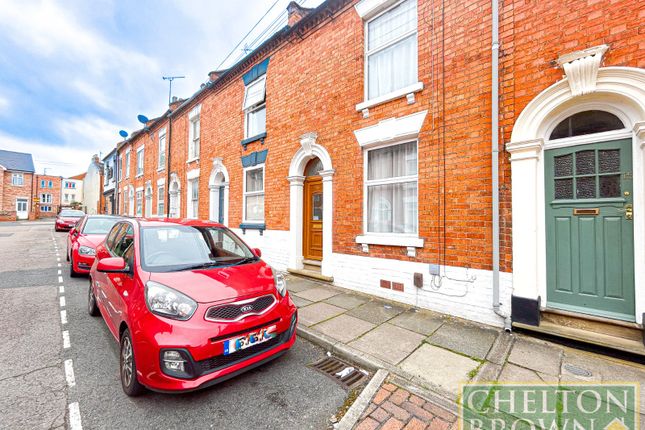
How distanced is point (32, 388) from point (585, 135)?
6587 millimetres

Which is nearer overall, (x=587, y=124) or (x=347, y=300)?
Answer: (x=587, y=124)

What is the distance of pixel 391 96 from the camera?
4973mm

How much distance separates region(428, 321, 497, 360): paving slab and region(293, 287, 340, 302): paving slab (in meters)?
2.09

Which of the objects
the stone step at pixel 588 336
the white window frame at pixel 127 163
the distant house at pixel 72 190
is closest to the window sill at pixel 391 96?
the stone step at pixel 588 336

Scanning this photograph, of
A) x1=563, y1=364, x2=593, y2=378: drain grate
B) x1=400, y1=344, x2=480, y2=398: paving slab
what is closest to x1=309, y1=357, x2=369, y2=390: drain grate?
x1=400, y1=344, x2=480, y2=398: paving slab

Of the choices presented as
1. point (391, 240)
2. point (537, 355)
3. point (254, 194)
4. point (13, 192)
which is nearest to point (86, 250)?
point (254, 194)

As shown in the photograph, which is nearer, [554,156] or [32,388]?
[32,388]

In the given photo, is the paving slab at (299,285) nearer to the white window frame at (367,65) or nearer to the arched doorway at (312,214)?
the arched doorway at (312,214)

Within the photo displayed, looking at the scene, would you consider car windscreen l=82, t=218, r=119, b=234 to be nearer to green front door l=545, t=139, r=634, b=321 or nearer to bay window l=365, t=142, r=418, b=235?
bay window l=365, t=142, r=418, b=235

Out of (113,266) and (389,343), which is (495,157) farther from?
(113,266)

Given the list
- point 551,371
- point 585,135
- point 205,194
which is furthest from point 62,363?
point 205,194

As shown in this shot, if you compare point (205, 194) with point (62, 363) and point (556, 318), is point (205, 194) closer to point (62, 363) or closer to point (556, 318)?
point (62, 363)

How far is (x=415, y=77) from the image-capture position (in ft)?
16.1

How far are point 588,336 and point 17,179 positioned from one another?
60.4 meters
